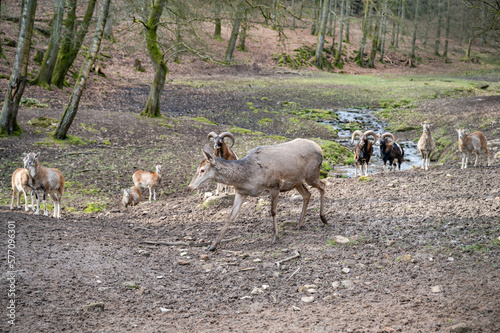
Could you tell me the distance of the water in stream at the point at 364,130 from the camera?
54.0 ft

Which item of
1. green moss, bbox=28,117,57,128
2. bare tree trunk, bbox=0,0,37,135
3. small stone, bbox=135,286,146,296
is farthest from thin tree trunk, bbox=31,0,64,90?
small stone, bbox=135,286,146,296

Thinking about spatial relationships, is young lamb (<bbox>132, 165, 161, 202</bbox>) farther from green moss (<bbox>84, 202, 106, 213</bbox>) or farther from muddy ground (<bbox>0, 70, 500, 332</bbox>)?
green moss (<bbox>84, 202, 106, 213</bbox>)

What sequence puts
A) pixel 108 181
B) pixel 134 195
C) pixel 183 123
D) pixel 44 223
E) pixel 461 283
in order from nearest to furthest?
pixel 461 283, pixel 44 223, pixel 134 195, pixel 108 181, pixel 183 123

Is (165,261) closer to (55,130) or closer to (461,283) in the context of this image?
(461,283)

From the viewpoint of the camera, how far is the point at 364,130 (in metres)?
22.3

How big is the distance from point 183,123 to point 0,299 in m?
15.2

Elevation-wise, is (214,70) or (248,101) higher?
(214,70)

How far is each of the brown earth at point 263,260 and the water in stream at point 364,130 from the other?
3.47m

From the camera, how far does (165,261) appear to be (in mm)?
7562

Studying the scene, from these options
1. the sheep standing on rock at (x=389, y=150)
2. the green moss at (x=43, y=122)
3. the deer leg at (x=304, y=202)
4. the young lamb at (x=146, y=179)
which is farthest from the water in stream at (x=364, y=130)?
the green moss at (x=43, y=122)

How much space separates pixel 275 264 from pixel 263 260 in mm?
282

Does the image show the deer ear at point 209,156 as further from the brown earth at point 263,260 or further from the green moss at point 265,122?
the green moss at point 265,122

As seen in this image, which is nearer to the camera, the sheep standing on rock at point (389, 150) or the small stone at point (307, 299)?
the small stone at point (307, 299)

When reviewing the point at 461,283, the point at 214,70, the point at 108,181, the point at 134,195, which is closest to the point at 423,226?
the point at 461,283
